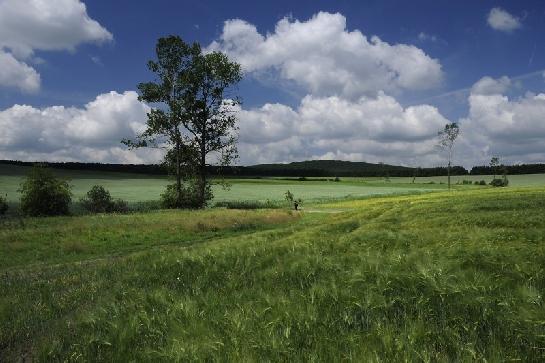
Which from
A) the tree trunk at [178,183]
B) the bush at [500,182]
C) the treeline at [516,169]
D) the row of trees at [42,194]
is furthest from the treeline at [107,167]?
the treeline at [516,169]

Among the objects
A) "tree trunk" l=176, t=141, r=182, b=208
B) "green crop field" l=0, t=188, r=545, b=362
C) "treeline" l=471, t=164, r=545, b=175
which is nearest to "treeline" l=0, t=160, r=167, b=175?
"tree trunk" l=176, t=141, r=182, b=208

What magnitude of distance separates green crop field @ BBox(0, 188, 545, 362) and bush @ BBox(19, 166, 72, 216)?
42.9 metres

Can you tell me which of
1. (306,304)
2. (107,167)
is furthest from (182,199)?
(107,167)

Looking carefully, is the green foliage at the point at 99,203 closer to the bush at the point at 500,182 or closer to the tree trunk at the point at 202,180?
the tree trunk at the point at 202,180

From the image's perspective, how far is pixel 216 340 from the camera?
21.8 ft

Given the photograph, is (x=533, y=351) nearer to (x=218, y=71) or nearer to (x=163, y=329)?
(x=163, y=329)

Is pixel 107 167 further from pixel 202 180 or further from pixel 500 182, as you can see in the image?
pixel 500 182

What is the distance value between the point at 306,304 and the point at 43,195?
52703mm

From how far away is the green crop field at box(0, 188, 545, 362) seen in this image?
634 centimetres

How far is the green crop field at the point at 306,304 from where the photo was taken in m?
6.34

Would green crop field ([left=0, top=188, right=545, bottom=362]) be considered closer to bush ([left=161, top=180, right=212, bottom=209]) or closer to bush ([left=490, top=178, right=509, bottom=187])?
bush ([left=161, top=180, right=212, bottom=209])

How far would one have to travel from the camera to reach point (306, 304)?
25.8 feet

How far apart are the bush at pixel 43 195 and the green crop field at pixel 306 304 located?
42931mm

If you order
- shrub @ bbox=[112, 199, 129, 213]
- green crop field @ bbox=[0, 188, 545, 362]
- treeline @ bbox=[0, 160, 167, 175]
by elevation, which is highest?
treeline @ bbox=[0, 160, 167, 175]
